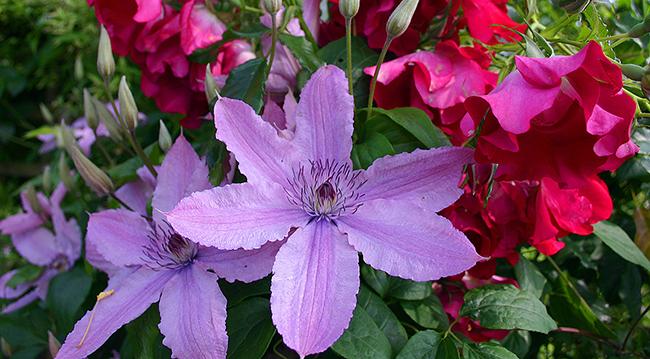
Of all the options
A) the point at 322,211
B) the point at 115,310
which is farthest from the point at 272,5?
the point at 115,310

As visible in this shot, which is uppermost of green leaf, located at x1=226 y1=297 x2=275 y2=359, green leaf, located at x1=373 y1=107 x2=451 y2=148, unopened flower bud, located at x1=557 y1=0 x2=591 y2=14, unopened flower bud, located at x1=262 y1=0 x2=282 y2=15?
unopened flower bud, located at x1=262 y1=0 x2=282 y2=15

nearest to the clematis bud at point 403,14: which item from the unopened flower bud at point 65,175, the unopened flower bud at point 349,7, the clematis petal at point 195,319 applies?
the unopened flower bud at point 349,7

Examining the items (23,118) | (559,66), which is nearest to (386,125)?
(559,66)

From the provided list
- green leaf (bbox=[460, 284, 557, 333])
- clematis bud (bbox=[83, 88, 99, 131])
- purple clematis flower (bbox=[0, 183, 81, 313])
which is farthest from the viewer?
purple clematis flower (bbox=[0, 183, 81, 313])

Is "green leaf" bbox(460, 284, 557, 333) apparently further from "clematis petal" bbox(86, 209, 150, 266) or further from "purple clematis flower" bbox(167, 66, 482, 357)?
"clematis petal" bbox(86, 209, 150, 266)

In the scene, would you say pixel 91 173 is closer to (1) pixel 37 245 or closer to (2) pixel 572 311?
(1) pixel 37 245

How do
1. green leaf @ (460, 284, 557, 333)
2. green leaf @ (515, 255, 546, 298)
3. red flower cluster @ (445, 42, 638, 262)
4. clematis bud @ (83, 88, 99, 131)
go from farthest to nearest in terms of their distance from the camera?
clematis bud @ (83, 88, 99, 131), green leaf @ (515, 255, 546, 298), green leaf @ (460, 284, 557, 333), red flower cluster @ (445, 42, 638, 262)

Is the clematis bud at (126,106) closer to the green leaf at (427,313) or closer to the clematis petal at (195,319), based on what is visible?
the clematis petal at (195,319)

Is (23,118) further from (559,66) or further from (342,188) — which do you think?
(559,66)

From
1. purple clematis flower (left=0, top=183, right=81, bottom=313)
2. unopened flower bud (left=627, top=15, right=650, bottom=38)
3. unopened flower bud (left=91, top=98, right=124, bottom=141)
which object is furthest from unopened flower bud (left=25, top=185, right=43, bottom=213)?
unopened flower bud (left=627, top=15, right=650, bottom=38)
